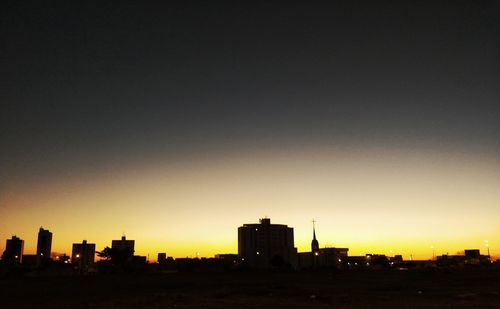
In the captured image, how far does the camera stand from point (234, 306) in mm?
30188

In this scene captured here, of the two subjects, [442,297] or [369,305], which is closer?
[369,305]

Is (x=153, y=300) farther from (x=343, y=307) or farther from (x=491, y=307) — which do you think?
(x=491, y=307)

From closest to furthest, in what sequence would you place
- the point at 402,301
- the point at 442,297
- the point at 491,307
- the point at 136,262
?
the point at 491,307 < the point at 402,301 < the point at 442,297 < the point at 136,262

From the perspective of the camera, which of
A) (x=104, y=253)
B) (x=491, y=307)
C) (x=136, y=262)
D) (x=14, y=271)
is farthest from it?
(x=136, y=262)

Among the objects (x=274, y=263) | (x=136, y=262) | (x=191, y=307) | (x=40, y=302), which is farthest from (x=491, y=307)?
(x=274, y=263)

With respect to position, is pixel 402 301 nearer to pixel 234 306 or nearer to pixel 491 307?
pixel 491 307

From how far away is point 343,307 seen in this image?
1157 inches

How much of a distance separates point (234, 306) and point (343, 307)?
7.46 meters

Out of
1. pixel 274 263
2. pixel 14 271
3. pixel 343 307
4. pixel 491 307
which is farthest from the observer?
pixel 274 263

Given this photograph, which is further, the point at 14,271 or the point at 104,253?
the point at 104,253

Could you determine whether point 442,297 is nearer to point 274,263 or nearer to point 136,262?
point 136,262

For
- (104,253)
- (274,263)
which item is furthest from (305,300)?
(274,263)

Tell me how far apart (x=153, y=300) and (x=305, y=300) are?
470 inches

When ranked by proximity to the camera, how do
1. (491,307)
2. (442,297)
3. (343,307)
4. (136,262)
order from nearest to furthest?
(491,307) → (343,307) → (442,297) → (136,262)
